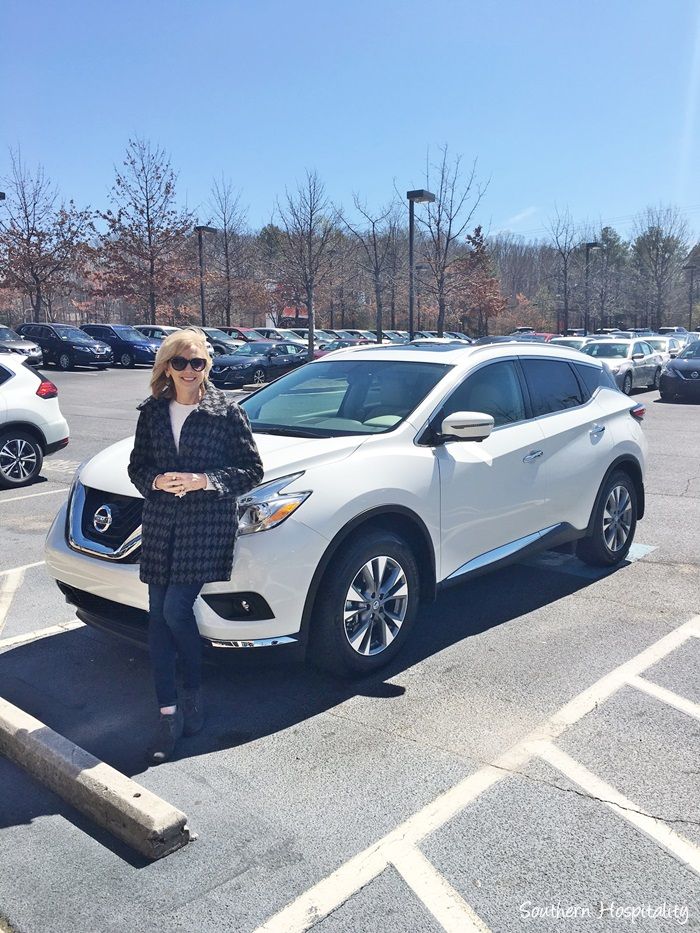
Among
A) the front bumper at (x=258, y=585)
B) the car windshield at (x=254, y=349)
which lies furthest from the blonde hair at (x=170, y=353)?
the car windshield at (x=254, y=349)

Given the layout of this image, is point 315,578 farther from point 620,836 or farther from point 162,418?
point 620,836

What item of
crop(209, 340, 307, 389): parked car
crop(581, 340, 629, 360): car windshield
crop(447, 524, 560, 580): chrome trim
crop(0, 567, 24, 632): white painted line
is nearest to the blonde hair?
crop(447, 524, 560, 580): chrome trim

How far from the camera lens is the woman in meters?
3.38

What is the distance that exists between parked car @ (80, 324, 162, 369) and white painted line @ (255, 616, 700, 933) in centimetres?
2900

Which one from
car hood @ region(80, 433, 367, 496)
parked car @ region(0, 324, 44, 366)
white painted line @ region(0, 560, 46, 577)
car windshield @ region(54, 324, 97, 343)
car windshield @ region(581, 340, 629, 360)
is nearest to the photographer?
car hood @ region(80, 433, 367, 496)

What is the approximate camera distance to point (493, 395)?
5.13 m

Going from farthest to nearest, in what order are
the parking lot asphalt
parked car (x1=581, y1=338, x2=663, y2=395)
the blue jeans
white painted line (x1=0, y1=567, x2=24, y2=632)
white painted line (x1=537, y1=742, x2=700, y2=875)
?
1. parked car (x1=581, y1=338, x2=663, y2=395)
2. white painted line (x1=0, y1=567, x2=24, y2=632)
3. the blue jeans
4. white painted line (x1=537, y1=742, x2=700, y2=875)
5. the parking lot asphalt

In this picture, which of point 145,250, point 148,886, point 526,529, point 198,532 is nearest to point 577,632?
point 526,529

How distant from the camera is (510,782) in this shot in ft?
10.6

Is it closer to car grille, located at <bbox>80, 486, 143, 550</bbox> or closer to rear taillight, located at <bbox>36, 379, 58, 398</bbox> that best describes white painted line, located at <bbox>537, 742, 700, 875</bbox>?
car grille, located at <bbox>80, 486, 143, 550</bbox>

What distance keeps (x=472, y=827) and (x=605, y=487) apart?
3402 mm

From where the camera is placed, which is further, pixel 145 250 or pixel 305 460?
pixel 145 250

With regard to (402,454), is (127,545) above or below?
below

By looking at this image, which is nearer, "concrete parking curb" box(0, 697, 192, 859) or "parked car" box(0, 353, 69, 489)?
"concrete parking curb" box(0, 697, 192, 859)
